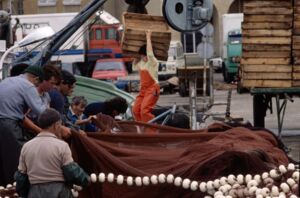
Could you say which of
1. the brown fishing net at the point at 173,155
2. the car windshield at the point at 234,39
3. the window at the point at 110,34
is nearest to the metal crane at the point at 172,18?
the brown fishing net at the point at 173,155

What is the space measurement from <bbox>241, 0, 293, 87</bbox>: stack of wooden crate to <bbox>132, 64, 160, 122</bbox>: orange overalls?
3425 millimetres

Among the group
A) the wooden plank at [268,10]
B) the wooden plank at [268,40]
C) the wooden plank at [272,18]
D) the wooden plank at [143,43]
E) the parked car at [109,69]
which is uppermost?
the wooden plank at [268,10]

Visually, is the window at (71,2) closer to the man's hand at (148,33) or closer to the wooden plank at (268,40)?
the wooden plank at (268,40)

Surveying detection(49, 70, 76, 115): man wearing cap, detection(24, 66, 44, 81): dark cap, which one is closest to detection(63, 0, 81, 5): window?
detection(49, 70, 76, 115): man wearing cap

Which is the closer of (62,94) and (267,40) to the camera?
(62,94)

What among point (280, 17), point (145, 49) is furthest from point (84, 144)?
point (280, 17)

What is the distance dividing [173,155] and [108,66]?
32.1 meters

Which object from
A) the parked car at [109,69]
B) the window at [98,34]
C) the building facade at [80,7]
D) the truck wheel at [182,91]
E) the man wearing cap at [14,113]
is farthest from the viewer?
the building facade at [80,7]

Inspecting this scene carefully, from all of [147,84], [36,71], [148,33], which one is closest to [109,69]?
[147,84]

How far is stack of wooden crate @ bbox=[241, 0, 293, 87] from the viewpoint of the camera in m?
17.7

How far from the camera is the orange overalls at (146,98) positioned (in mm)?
14406

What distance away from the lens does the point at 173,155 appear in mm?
9109

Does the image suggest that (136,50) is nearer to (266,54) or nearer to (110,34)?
(266,54)

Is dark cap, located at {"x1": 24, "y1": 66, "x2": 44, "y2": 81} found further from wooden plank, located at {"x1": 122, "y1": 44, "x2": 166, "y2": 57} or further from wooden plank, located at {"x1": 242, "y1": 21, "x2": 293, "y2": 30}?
wooden plank, located at {"x1": 242, "y1": 21, "x2": 293, "y2": 30}
